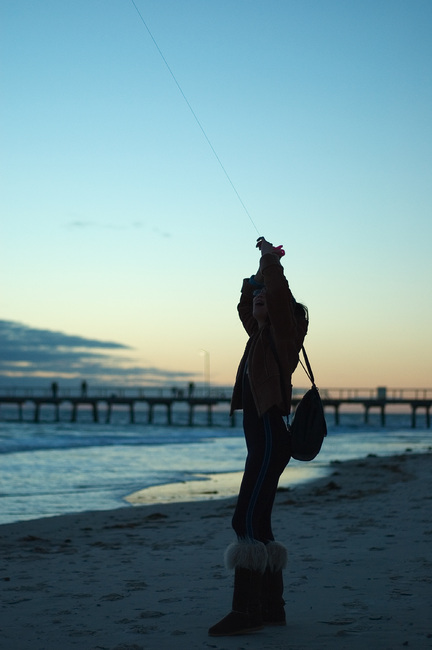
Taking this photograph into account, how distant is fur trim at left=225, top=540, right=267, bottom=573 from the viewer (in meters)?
3.37

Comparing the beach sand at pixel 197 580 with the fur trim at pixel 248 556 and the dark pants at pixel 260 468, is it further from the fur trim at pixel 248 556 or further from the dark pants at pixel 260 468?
the dark pants at pixel 260 468

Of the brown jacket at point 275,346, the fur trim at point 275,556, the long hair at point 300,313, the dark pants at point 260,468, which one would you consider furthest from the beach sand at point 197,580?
the long hair at point 300,313

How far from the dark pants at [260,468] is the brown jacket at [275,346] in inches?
3.0

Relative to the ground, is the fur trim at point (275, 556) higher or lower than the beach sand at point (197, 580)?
higher

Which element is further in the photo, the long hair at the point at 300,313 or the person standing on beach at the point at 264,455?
the long hair at the point at 300,313

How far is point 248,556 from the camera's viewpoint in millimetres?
3379

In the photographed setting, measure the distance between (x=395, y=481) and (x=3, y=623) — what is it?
9205mm

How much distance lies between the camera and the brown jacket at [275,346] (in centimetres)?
340

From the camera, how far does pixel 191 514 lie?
28.5 ft

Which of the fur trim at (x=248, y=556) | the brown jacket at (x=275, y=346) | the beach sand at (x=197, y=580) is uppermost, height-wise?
the brown jacket at (x=275, y=346)

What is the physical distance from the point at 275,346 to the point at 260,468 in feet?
1.93

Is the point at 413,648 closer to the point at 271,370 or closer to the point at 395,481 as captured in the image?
the point at 271,370

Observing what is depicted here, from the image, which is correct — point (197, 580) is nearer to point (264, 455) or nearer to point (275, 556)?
point (275, 556)

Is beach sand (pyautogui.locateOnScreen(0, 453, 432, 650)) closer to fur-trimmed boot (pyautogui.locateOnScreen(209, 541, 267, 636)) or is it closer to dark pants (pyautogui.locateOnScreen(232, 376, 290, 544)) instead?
fur-trimmed boot (pyautogui.locateOnScreen(209, 541, 267, 636))
